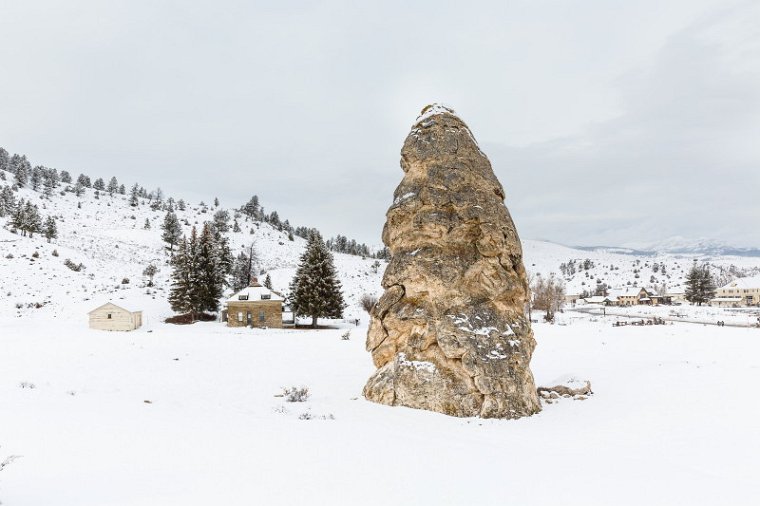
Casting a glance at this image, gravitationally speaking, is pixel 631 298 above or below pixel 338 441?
above

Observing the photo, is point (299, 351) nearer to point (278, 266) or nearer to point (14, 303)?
point (14, 303)

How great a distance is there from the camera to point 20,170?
100438 mm

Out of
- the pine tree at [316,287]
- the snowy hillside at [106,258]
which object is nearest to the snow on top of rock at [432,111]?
the pine tree at [316,287]

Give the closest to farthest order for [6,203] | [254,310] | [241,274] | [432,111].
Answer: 1. [432,111]
2. [254,310]
3. [241,274]
4. [6,203]

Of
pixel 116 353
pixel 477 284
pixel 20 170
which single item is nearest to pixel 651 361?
pixel 477 284

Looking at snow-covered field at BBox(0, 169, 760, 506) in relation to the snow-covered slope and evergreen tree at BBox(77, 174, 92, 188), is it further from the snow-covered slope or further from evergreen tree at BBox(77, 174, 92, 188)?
evergreen tree at BBox(77, 174, 92, 188)

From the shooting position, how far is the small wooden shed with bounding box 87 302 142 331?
3349 cm

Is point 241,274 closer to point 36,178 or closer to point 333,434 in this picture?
point 333,434

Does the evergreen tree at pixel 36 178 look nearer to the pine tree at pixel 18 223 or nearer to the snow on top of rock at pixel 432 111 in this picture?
the pine tree at pixel 18 223

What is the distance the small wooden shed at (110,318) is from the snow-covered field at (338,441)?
17.4 metres

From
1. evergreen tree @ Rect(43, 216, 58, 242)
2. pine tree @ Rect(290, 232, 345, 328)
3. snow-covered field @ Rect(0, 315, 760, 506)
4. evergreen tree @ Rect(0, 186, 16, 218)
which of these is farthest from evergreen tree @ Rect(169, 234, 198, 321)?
evergreen tree @ Rect(0, 186, 16, 218)

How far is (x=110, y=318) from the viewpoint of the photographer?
111 feet

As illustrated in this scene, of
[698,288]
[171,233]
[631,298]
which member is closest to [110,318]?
[171,233]

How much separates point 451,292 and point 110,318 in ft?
105
